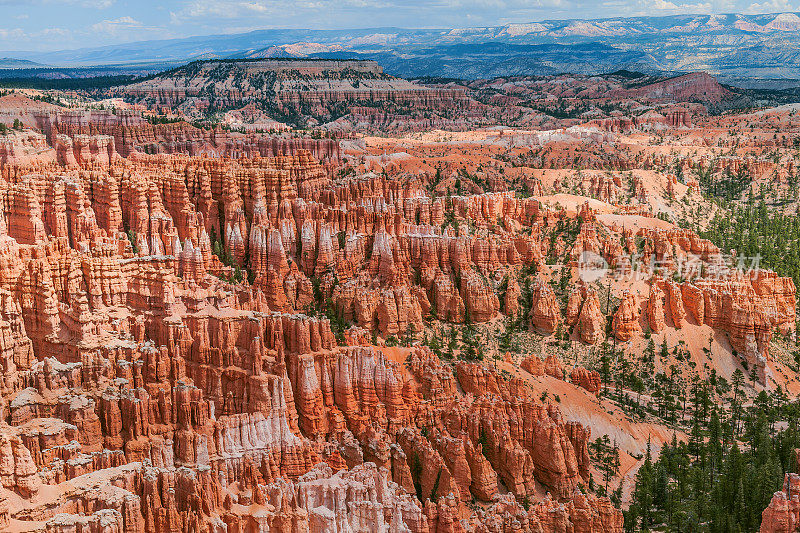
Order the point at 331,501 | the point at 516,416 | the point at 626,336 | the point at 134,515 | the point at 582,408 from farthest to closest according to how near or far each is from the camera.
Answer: the point at 626,336
the point at 582,408
the point at 516,416
the point at 331,501
the point at 134,515

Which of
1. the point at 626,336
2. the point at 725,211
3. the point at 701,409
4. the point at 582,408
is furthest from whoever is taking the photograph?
the point at 725,211

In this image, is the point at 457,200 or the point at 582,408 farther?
the point at 457,200

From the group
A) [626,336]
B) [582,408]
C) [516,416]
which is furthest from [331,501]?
[626,336]

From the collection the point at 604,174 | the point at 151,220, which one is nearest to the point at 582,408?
the point at 151,220

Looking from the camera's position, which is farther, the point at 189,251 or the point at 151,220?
the point at 151,220

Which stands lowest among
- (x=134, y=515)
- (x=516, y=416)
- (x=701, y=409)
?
(x=701, y=409)

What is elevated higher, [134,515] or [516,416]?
[134,515]

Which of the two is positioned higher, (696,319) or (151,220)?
(151,220)

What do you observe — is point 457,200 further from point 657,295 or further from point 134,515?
point 134,515

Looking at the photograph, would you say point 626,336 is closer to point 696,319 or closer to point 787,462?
point 696,319
